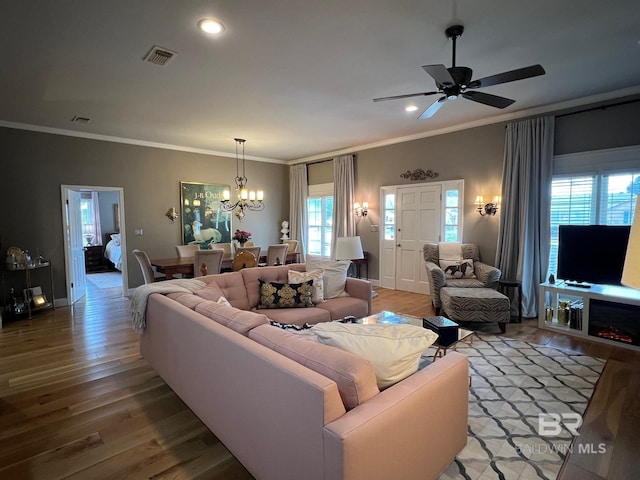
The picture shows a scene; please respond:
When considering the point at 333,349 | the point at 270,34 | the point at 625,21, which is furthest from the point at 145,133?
the point at 625,21

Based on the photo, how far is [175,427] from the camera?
7.31 feet

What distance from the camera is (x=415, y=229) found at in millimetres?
6047

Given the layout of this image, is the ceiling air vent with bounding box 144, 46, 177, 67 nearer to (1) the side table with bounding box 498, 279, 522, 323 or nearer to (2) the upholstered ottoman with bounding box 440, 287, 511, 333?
(2) the upholstered ottoman with bounding box 440, 287, 511, 333

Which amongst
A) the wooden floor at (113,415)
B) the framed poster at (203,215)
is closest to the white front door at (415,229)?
the wooden floor at (113,415)

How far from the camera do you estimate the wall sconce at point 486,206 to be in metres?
5.01

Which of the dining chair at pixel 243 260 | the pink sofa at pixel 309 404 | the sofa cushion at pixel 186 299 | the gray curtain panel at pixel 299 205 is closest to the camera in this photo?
the pink sofa at pixel 309 404

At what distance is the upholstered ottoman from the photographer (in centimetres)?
389

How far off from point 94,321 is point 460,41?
5.54 m

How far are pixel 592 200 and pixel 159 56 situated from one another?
5.26 m

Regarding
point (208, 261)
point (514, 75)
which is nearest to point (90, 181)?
point (208, 261)

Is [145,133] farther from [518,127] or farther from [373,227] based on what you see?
[518,127]

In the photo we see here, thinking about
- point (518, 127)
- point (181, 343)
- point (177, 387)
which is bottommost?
point (177, 387)

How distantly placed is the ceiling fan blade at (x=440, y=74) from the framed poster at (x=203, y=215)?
5.58 meters

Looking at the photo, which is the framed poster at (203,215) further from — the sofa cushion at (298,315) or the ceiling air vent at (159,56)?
the sofa cushion at (298,315)
